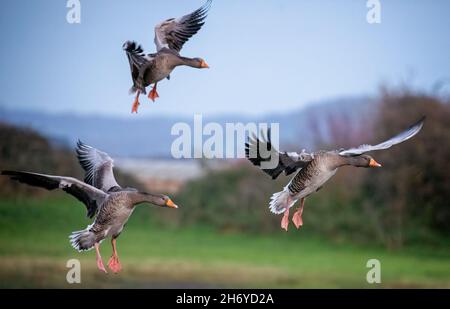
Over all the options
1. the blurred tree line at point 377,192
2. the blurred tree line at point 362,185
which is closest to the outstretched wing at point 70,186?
the blurred tree line at point 362,185

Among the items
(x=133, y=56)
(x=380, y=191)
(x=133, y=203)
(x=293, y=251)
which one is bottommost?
(x=133, y=203)

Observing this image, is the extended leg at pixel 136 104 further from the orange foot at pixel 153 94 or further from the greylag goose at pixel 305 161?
the greylag goose at pixel 305 161

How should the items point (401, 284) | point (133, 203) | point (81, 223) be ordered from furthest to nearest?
point (81, 223), point (401, 284), point (133, 203)

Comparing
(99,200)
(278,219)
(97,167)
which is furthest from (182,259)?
(99,200)

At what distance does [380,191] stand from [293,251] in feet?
4.48

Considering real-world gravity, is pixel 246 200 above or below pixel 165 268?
above

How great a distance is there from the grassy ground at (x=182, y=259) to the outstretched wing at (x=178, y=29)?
5.18 metres

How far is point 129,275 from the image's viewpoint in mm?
10211

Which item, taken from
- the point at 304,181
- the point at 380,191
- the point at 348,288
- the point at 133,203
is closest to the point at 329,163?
the point at 304,181

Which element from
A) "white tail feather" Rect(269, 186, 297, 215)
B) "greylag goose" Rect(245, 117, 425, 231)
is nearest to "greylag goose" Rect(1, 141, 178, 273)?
"greylag goose" Rect(245, 117, 425, 231)

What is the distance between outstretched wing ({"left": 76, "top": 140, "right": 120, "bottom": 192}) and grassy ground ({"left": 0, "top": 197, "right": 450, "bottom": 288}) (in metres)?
4.81

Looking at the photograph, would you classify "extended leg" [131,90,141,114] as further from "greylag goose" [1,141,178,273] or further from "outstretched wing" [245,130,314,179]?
"outstretched wing" [245,130,314,179]

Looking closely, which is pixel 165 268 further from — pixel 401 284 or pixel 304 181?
pixel 304 181

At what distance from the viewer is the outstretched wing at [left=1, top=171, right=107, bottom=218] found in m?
4.71
